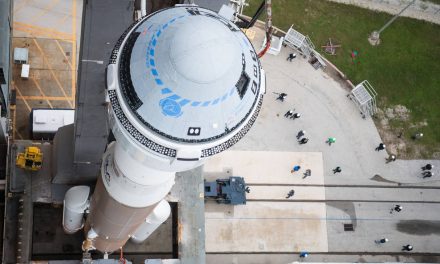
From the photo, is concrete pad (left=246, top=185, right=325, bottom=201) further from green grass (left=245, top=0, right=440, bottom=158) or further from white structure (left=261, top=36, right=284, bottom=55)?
white structure (left=261, top=36, right=284, bottom=55)

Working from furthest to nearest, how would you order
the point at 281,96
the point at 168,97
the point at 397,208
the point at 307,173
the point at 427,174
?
the point at 427,174
the point at 281,96
the point at 397,208
the point at 307,173
the point at 168,97

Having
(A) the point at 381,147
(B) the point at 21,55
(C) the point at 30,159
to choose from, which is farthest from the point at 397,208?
(B) the point at 21,55

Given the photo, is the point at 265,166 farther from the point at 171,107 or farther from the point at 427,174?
the point at 171,107

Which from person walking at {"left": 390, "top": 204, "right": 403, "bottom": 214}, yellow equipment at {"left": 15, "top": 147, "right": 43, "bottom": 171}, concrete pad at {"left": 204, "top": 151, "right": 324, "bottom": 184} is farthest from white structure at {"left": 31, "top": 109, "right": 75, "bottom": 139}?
person walking at {"left": 390, "top": 204, "right": 403, "bottom": 214}

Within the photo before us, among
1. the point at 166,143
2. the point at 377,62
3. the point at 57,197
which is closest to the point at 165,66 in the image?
the point at 166,143

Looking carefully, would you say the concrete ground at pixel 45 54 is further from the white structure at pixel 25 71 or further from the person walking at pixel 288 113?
the person walking at pixel 288 113

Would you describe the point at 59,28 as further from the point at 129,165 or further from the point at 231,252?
the point at 129,165
